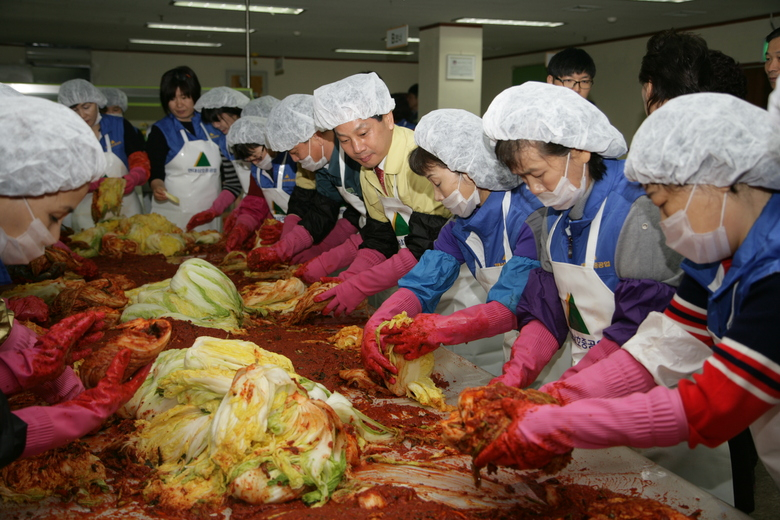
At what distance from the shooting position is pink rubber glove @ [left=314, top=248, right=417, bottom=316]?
10.1 ft

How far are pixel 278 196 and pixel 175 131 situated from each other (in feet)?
5.13

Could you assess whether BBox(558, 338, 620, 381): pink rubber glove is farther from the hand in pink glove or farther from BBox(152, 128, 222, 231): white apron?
BBox(152, 128, 222, 231): white apron

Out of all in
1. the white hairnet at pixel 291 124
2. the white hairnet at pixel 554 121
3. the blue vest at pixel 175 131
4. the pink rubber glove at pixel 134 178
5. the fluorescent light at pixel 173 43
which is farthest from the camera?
the fluorescent light at pixel 173 43

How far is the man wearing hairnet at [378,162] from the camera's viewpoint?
300cm

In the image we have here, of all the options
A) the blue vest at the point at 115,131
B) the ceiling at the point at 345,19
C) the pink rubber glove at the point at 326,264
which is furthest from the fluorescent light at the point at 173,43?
the pink rubber glove at the point at 326,264

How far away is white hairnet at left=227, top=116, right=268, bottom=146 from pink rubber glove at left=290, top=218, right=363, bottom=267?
76cm

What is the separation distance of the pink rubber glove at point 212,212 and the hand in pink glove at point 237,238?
62 centimetres

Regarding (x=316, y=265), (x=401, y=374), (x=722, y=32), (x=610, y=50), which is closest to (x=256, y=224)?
(x=316, y=265)

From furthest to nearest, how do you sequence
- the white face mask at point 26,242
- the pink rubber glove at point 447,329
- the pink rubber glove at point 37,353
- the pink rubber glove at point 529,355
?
the pink rubber glove at point 447,329 < the pink rubber glove at point 529,355 < the pink rubber glove at point 37,353 < the white face mask at point 26,242

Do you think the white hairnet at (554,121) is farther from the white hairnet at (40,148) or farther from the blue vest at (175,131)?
the blue vest at (175,131)

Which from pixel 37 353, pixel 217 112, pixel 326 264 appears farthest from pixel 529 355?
pixel 217 112

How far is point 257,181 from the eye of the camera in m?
4.64

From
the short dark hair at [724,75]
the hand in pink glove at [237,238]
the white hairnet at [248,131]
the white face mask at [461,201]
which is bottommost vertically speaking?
the hand in pink glove at [237,238]

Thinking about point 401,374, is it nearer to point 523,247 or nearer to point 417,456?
point 417,456
